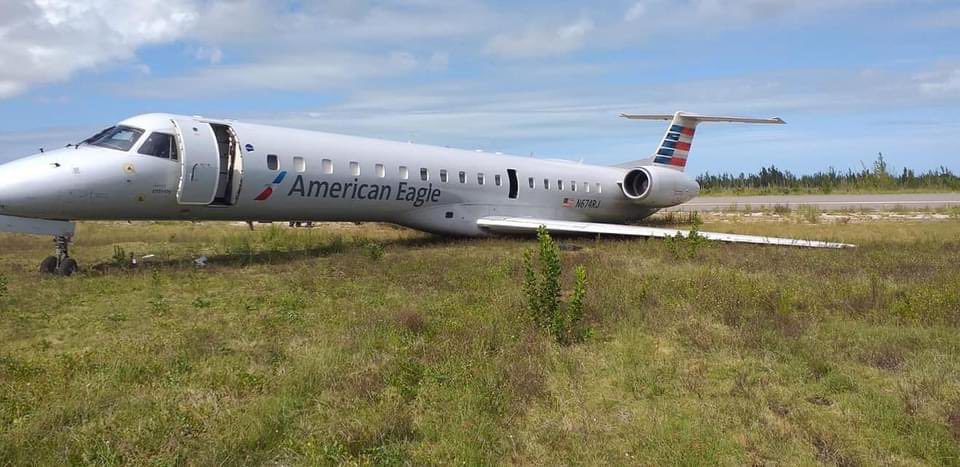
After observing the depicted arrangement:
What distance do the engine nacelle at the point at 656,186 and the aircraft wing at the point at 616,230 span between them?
16.2 feet

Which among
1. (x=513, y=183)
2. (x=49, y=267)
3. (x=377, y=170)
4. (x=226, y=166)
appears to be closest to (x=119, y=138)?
(x=226, y=166)

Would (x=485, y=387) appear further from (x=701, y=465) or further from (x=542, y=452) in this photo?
(x=701, y=465)

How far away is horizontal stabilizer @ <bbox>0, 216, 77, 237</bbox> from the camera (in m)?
10.5

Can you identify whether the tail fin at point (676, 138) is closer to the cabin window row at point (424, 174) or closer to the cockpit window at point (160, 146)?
the cabin window row at point (424, 174)

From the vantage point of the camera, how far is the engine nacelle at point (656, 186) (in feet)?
71.9

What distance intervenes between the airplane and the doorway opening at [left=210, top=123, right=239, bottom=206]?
0.02 metres

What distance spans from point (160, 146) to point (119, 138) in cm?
68

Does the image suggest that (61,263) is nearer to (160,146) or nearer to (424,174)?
(160,146)

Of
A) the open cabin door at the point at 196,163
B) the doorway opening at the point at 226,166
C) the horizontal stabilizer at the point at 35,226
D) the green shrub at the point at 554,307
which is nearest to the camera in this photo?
the green shrub at the point at 554,307

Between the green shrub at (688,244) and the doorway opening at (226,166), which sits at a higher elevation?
the doorway opening at (226,166)

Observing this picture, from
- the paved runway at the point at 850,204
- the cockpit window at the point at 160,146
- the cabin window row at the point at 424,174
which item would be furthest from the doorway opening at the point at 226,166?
the paved runway at the point at 850,204

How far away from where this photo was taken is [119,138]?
461 inches

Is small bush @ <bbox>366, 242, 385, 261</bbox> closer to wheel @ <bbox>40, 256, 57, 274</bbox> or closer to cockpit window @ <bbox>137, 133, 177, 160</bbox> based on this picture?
cockpit window @ <bbox>137, 133, 177, 160</bbox>

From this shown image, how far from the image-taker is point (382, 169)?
15.3 m
